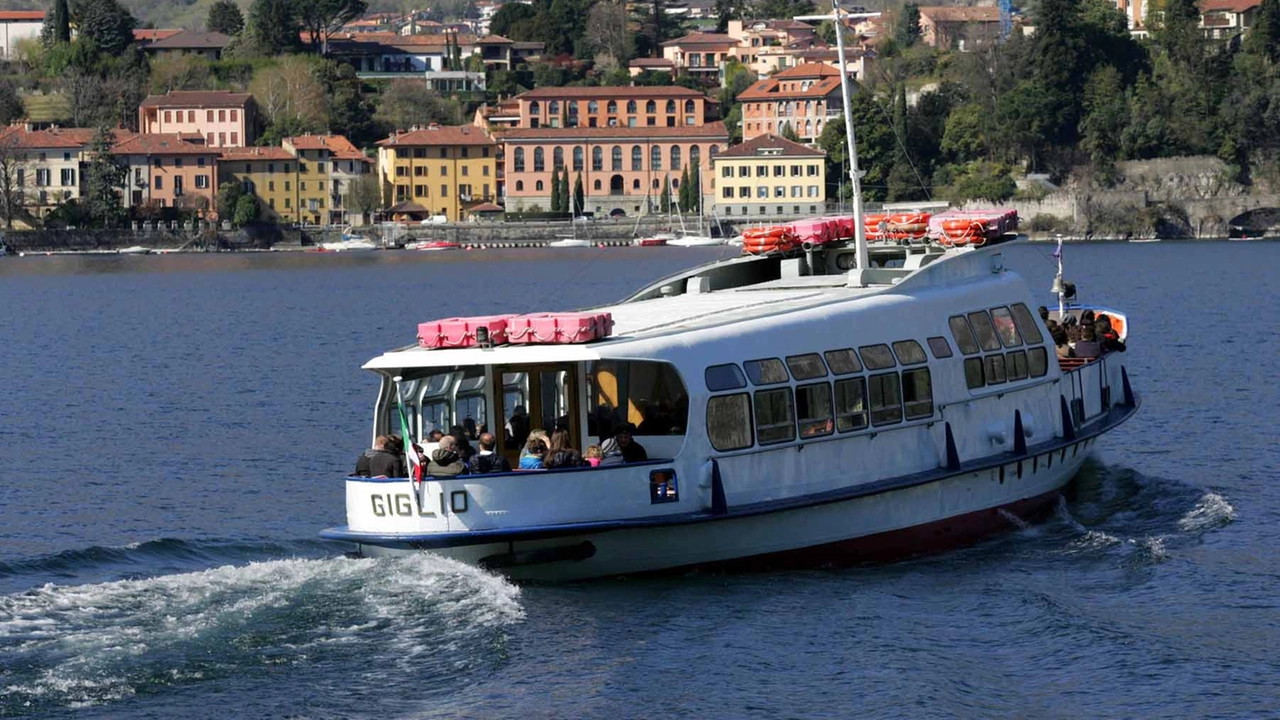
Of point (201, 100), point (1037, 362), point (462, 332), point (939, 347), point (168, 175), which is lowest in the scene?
point (168, 175)

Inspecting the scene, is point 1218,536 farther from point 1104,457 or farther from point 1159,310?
point 1159,310

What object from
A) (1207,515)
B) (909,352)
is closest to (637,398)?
(909,352)

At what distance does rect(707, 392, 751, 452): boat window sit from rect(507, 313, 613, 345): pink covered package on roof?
1.73 metres

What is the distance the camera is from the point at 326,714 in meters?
19.8

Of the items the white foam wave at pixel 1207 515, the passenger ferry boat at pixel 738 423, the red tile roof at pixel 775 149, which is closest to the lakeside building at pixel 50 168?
the red tile roof at pixel 775 149

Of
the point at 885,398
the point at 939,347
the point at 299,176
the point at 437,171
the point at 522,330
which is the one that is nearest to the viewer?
the point at 522,330

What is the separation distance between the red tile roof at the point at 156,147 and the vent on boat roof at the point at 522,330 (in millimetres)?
157183

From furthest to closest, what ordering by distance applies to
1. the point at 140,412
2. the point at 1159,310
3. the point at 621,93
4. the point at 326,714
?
1. the point at 621,93
2. the point at 1159,310
3. the point at 140,412
4. the point at 326,714

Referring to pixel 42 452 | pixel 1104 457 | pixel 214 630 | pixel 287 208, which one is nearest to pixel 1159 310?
pixel 1104 457

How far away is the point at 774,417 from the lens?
82.8 feet

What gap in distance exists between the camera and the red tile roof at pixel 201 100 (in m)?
192

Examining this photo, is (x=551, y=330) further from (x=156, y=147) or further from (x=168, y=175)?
(x=168, y=175)

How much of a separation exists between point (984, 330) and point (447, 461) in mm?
8951

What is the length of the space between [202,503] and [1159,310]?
52895mm
